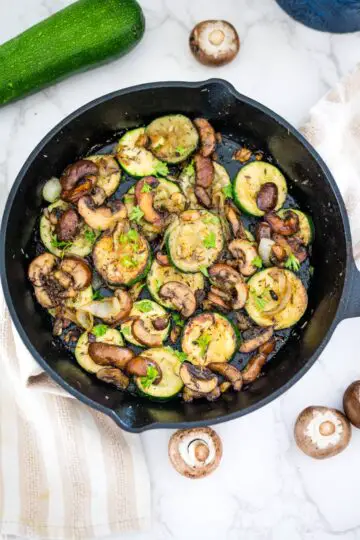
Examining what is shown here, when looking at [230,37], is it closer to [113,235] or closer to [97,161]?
[97,161]

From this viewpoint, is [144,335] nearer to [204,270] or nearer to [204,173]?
[204,270]

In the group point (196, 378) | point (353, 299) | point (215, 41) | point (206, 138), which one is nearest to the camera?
point (353, 299)

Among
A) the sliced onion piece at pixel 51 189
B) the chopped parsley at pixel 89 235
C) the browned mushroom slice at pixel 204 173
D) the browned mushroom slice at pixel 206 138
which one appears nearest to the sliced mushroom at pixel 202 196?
the browned mushroom slice at pixel 204 173

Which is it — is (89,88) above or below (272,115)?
above

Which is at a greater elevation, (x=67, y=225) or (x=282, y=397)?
(x=67, y=225)

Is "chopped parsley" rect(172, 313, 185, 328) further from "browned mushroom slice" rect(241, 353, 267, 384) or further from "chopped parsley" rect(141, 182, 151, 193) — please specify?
"chopped parsley" rect(141, 182, 151, 193)

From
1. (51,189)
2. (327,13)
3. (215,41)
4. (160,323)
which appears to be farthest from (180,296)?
(327,13)

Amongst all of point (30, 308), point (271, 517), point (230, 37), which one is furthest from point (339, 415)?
point (230, 37)

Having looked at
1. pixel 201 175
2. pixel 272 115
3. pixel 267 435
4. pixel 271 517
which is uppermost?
pixel 272 115
